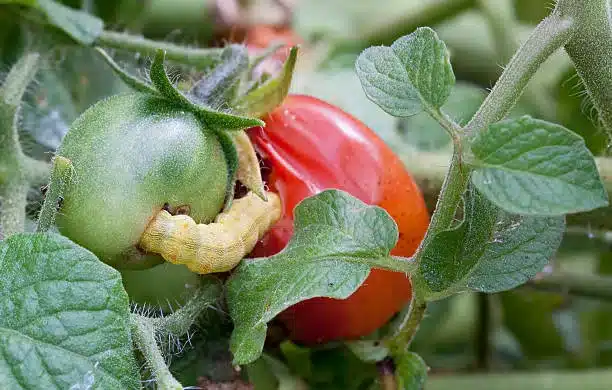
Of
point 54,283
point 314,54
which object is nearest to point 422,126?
point 314,54

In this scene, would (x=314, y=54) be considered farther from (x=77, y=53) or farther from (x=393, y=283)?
(x=393, y=283)

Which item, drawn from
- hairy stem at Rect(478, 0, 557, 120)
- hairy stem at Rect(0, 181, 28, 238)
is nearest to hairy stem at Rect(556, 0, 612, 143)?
hairy stem at Rect(0, 181, 28, 238)

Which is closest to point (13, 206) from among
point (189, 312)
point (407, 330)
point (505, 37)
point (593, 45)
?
point (189, 312)

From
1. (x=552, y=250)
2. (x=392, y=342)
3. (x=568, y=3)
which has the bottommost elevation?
(x=392, y=342)

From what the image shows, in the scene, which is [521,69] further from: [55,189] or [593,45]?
[55,189]

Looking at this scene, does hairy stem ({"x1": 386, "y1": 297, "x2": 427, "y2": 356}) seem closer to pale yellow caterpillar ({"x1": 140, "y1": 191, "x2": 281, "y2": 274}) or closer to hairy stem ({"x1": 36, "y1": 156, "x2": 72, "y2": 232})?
pale yellow caterpillar ({"x1": 140, "y1": 191, "x2": 281, "y2": 274})

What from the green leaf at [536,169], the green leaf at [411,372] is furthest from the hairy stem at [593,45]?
the green leaf at [411,372]
